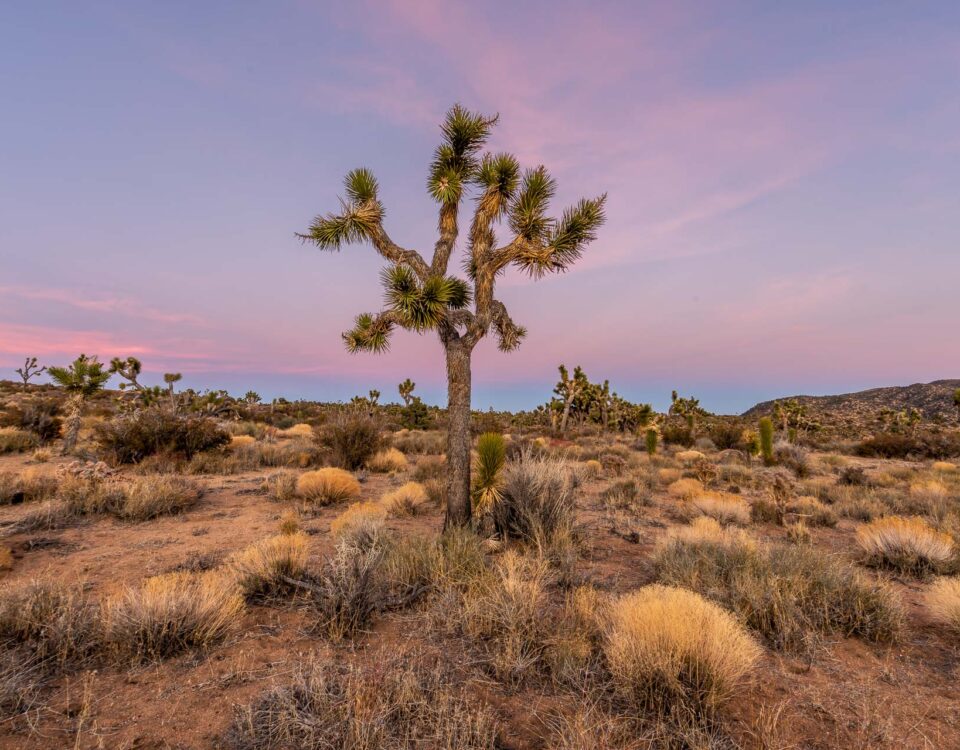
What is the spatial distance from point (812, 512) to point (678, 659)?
345 inches

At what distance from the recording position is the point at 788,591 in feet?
14.9

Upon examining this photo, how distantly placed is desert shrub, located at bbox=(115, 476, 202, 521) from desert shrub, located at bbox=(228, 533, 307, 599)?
4066mm

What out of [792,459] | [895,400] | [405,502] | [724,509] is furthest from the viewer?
A: [895,400]

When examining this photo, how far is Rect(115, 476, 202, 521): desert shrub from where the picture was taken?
311 inches

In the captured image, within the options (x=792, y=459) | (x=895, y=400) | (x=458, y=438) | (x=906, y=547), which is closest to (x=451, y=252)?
(x=458, y=438)

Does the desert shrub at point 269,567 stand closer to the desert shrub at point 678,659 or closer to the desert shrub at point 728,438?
the desert shrub at point 678,659

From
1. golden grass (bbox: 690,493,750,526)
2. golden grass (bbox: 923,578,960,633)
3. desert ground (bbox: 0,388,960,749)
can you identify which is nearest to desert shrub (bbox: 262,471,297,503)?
desert ground (bbox: 0,388,960,749)

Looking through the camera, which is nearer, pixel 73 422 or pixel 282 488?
pixel 282 488

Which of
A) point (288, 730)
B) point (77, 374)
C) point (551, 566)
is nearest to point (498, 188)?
point (551, 566)

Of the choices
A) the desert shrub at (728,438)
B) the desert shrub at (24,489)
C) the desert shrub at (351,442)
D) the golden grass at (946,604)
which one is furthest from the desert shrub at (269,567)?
the desert shrub at (728,438)

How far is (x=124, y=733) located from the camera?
2.72m

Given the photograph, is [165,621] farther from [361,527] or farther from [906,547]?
[906,547]

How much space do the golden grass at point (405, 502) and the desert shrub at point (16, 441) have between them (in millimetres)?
14645

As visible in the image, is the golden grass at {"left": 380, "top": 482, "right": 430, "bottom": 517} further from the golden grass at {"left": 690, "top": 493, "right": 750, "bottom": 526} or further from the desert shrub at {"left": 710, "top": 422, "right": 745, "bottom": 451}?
the desert shrub at {"left": 710, "top": 422, "right": 745, "bottom": 451}
